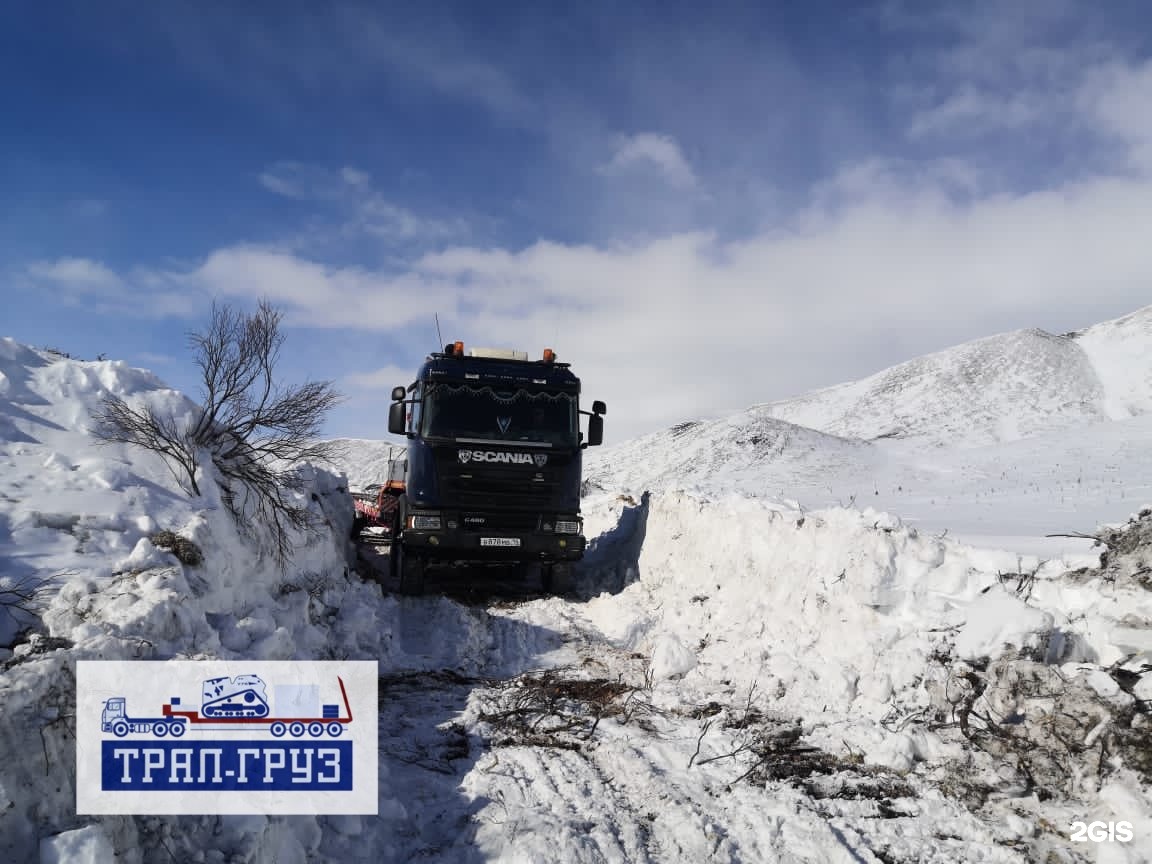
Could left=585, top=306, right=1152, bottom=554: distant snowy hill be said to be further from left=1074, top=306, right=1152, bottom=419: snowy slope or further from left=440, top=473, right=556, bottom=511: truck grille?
left=440, top=473, right=556, bottom=511: truck grille

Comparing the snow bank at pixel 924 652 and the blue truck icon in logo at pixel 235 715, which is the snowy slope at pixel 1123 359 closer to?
the snow bank at pixel 924 652

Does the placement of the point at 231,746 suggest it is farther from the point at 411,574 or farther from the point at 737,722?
the point at 411,574

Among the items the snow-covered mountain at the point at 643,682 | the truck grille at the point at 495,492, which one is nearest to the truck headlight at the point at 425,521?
the truck grille at the point at 495,492

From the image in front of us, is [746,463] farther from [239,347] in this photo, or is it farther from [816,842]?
[816,842]

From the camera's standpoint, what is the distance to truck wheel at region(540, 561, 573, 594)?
34.1 feet

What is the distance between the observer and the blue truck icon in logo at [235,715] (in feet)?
11.6

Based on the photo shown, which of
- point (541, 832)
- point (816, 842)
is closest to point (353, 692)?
point (541, 832)

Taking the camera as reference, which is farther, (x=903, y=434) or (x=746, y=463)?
(x=903, y=434)

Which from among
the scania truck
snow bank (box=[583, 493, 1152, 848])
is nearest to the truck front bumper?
the scania truck

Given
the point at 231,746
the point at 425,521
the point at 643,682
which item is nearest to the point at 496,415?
the point at 425,521

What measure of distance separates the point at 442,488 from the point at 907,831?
7.04 metres

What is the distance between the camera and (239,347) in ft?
28.0

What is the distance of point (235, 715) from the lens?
4016 mm

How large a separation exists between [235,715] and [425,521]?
216 inches
